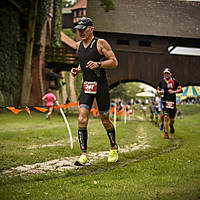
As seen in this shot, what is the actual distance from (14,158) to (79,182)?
2.16 metres

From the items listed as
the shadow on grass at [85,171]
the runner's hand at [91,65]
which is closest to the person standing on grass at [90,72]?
the runner's hand at [91,65]

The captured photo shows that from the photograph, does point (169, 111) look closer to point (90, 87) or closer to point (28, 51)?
point (90, 87)

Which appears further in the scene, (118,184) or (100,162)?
(100,162)

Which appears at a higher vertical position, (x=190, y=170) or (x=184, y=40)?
(x=184, y=40)

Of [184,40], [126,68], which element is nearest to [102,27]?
[126,68]

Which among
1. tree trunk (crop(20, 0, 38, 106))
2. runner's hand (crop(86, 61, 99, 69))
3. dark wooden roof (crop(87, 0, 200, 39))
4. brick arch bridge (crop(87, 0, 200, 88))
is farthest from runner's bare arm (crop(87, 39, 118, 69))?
dark wooden roof (crop(87, 0, 200, 39))

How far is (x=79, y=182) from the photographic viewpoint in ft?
11.4

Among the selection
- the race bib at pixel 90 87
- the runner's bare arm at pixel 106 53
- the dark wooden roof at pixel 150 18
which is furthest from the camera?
the dark wooden roof at pixel 150 18

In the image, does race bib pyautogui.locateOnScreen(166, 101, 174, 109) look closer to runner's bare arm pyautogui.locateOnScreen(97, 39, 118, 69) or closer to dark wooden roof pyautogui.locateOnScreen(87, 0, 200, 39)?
runner's bare arm pyautogui.locateOnScreen(97, 39, 118, 69)

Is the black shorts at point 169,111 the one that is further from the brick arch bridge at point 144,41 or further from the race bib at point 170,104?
the brick arch bridge at point 144,41

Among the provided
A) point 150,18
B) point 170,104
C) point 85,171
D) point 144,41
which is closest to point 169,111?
point 170,104

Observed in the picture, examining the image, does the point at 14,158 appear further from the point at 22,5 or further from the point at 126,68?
the point at 126,68

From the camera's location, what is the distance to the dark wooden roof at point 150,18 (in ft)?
81.1

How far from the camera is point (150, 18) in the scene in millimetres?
26609
